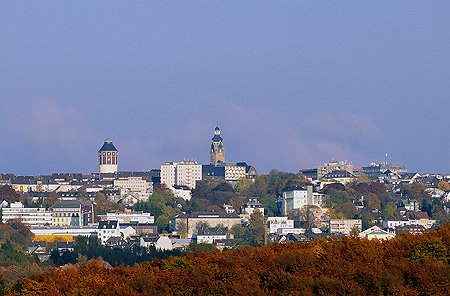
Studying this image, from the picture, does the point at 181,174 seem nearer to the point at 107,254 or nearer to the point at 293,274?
the point at 107,254

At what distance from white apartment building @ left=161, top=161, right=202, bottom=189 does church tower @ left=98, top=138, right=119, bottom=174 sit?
1558 centimetres

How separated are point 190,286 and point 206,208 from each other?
98099 mm

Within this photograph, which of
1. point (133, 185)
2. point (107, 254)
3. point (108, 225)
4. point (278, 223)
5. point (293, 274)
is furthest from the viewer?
point (133, 185)

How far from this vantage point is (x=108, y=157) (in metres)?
165

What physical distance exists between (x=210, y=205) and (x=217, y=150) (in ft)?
170

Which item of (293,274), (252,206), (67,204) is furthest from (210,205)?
(293,274)

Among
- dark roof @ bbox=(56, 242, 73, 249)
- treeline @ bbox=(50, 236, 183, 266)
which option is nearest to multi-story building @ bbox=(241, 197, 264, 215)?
dark roof @ bbox=(56, 242, 73, 249)

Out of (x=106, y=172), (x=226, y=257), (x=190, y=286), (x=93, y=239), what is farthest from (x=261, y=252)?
(x=106, y=172)

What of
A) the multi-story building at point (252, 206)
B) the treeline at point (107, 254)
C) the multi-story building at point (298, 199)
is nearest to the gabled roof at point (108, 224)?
the multi-story building at point (252, 206)

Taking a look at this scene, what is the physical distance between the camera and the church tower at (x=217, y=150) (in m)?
176

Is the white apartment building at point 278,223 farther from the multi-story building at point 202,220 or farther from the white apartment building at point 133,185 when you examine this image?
the white apartment building at point 133,185

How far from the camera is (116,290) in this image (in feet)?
Answer: 75.0

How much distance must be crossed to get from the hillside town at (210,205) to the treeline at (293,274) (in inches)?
2067

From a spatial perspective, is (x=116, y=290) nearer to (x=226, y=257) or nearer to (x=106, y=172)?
(x=226, y=257)
